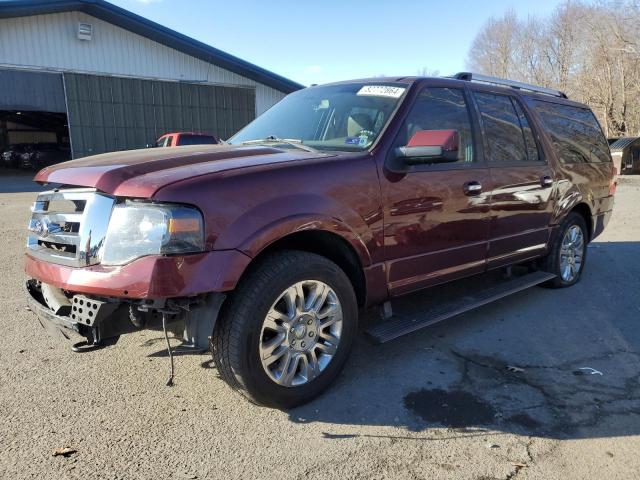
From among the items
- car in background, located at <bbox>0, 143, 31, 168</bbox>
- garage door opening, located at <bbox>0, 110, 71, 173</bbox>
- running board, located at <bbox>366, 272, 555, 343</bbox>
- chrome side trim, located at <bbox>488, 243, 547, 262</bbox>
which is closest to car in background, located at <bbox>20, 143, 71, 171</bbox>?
garage door opening, located at <bbox>0, 110, 71, 173</bbox>

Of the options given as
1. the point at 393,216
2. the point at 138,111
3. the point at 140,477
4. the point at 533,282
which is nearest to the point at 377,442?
the point at 140,477

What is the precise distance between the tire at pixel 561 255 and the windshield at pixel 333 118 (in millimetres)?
2598

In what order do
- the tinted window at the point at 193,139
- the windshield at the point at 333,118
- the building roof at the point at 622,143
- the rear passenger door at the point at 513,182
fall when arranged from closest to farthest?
1. the windshield at the point at 333,118
2. the rear passenger door at the point at 513,182
3. the tinted window at the point at 193,139
4. the building roof at the point at 622,143

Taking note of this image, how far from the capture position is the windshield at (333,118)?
3.48m

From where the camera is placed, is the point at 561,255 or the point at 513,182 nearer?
the point at 513,182

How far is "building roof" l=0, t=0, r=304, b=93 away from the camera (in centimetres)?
1752

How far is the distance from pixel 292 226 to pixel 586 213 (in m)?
4.20

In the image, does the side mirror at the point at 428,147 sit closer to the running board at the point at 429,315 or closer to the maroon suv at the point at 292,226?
the maroon suv at the point at 292,226

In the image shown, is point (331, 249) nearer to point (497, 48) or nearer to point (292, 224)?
point (292, 224)

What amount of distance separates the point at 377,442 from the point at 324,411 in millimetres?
407

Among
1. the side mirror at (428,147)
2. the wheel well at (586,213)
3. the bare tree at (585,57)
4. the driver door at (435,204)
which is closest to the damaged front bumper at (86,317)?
the driver door at (435,204)

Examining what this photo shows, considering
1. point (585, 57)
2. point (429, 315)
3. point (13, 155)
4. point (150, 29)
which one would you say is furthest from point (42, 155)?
point (585, 57)

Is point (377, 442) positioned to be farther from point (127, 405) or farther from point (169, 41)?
point (169, 41)

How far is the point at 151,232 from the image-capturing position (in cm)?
245
